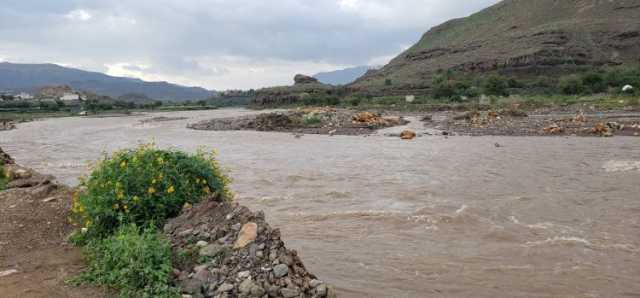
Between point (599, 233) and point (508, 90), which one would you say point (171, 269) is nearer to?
point (599, 233)

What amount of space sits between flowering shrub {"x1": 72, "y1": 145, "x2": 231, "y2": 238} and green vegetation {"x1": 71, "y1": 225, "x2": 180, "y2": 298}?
2.04 ft

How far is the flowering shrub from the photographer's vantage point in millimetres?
6254

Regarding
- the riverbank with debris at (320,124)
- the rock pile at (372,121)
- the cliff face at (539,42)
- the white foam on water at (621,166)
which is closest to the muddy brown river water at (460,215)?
the white foam on water at (621,166)

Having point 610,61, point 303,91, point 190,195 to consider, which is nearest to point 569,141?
point 190,195

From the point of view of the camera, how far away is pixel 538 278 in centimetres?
659

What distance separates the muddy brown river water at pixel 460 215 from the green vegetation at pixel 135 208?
2045 millimetres

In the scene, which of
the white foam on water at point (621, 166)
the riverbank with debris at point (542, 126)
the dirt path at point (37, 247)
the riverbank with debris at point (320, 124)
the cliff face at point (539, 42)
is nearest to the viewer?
the dirt path at point (37, 247)

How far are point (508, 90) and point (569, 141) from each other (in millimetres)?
50343

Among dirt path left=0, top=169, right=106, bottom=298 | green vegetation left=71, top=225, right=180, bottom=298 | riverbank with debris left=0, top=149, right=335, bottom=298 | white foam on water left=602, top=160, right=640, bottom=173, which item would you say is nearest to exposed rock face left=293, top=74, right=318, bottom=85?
white foam on water left=602, top=160, right=640, bottom=173

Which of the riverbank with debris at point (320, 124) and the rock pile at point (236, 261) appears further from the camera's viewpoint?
the riverbank with debris at point (320, 124)

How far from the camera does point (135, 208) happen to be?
6.33 metres

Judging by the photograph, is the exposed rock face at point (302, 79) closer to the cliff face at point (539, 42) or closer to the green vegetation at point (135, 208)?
the cliff face at point (539, 42)

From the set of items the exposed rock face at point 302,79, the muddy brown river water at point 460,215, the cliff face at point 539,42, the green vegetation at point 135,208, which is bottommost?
the muddy brown river water at point 460,215

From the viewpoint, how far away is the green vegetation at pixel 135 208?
5.22 m
